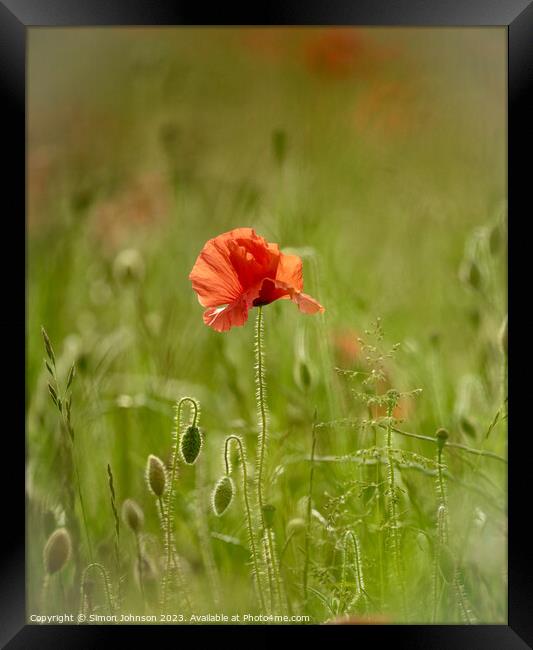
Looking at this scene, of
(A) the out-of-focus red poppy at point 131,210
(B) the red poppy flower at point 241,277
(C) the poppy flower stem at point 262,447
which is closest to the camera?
(B) the red poppy flower at point 241,277

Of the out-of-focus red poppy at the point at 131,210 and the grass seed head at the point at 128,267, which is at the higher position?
the out-of-focus red poppy at the point at 131,210

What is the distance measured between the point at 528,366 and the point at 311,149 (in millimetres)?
684

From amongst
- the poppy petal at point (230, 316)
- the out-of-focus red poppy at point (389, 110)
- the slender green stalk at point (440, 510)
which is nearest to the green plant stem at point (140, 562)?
the poppy petal at point (230, 316)

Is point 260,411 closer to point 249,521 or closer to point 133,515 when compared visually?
point 249,521

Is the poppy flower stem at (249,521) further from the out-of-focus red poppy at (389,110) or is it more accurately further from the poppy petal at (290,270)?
the out-of-focus red poppy at (389,110)

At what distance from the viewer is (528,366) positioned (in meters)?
2.60

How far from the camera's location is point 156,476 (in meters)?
2.60

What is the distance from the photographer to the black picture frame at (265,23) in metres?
2.56

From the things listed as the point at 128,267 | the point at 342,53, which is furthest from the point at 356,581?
the point at 342,53

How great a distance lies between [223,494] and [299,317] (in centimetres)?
45

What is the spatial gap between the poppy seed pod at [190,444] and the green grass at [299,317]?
0.09 m

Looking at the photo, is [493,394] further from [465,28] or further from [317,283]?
[465,28]

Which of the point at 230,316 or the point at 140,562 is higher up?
the point at 230,316

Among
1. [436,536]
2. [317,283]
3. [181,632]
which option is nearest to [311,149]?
[317,283]
